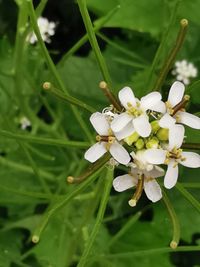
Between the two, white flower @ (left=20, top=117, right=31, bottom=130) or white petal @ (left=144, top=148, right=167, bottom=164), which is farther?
white flower @ (left=20, top=117, right=31, bottom=130)

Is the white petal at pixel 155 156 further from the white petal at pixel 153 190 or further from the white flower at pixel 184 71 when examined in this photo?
the white flower at pixel 184 71

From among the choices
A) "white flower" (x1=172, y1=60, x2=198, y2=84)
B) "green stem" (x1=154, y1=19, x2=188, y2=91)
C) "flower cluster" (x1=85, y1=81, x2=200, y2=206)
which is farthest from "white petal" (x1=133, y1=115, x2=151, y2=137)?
"white flower" (x1=172, y1=60, x2=198, y2=84)

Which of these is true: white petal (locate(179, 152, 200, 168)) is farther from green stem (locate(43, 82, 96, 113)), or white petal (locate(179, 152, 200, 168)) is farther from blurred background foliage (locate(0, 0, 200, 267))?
blurred background foliage (locate(0, 0, 200, 267))

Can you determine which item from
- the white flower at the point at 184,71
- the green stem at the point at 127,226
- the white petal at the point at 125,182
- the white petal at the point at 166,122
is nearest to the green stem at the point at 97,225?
the white petal at the point at 125,182

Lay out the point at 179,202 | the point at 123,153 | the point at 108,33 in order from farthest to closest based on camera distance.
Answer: the point at 108,33 → the point at 179,202 → the point at 123,153

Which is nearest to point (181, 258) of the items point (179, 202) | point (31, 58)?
point (179, 202)

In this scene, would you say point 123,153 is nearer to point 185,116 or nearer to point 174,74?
point 185,116

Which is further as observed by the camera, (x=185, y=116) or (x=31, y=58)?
(x=31, y=58)
